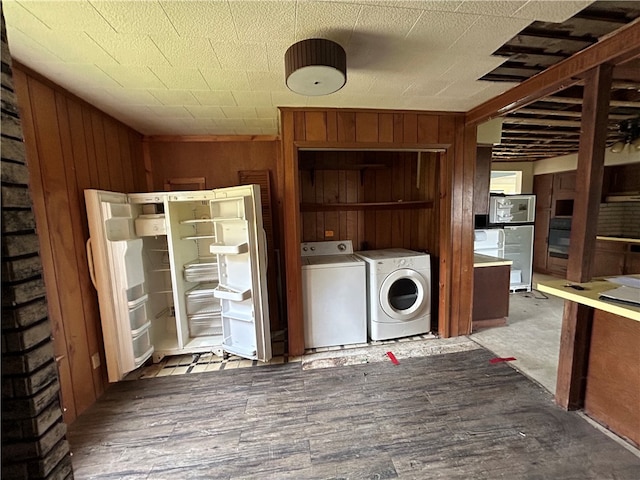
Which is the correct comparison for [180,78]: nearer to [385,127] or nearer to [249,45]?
[249,45]

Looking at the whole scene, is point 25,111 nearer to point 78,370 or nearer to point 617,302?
point 78,370

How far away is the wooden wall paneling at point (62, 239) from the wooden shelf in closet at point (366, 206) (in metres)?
1.95

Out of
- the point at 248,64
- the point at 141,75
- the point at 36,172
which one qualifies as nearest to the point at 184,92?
the point at 141,75

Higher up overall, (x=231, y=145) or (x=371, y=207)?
(x=231, y=145)

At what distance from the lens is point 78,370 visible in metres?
1.98

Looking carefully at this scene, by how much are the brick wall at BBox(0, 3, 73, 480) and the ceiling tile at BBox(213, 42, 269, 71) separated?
1.05 m

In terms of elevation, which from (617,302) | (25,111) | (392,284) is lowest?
(392,284)

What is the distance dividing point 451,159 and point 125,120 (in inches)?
125

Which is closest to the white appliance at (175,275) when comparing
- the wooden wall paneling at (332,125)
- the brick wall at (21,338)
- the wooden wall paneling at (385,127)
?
the wooden wall paneling at (332,125)

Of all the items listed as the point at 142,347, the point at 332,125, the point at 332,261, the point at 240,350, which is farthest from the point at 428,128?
the point at 142,347

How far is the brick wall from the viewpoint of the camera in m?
0.64

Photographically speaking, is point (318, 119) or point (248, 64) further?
point (318, 119)

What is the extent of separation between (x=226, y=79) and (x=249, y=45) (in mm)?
471

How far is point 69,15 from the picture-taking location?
124cm
